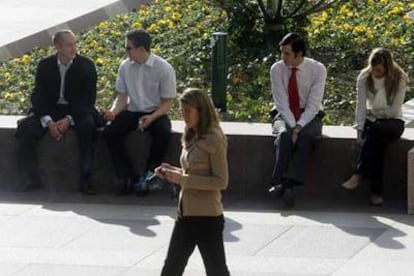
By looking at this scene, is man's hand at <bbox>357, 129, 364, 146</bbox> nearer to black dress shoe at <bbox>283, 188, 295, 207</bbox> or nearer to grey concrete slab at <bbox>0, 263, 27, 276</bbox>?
black dress shoe at <bbox>283, 188, 295, 207</bbox>

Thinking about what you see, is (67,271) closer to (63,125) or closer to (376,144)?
(63,125)

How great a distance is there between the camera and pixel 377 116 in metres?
10.9

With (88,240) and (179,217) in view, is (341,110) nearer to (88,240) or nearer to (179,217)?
(88,240)

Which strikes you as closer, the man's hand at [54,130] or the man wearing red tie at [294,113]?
the man wearing red tie at [294,113]

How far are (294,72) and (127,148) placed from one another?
5.53 feet

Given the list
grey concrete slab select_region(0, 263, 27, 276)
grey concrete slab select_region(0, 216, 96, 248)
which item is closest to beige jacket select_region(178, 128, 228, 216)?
grey concrete slab select_region(0, 263, 27, 276)

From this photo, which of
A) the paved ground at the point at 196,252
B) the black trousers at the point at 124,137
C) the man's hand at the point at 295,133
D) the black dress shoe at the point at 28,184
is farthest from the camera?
the black dress shoe at the point at 28,184

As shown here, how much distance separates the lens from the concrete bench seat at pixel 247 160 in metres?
11.1

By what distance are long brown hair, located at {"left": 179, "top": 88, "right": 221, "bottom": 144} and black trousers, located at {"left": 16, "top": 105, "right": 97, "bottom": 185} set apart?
3.88m

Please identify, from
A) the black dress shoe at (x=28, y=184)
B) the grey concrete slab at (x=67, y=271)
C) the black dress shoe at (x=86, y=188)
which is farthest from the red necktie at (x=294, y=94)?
the grey concrete slab at (x=67, y=271)

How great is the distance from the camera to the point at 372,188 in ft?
35.9

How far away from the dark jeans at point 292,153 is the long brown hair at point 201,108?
10.5ft

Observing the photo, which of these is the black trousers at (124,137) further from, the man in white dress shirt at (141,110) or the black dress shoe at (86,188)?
the black dress shoe at (86,188)

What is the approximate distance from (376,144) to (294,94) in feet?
2.78
